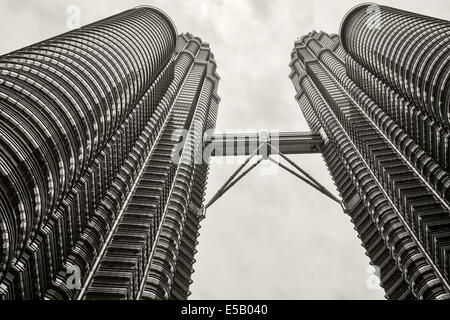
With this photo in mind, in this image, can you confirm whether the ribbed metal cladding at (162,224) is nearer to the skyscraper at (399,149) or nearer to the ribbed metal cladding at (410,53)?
the skyscraper at (399,149)

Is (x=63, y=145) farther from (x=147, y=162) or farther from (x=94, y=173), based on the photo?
(x=147, y=162)

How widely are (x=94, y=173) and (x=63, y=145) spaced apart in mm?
22432

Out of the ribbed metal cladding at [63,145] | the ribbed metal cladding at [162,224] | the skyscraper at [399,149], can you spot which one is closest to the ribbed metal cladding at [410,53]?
the skyscraper at [399,149]

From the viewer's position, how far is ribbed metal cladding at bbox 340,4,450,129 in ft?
238

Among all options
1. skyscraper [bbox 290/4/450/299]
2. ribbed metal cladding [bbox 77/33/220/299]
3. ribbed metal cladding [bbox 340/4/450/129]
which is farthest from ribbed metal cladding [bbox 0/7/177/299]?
skyscraper [bbox 290/4/450/299]

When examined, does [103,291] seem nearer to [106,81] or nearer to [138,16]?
[106,81]

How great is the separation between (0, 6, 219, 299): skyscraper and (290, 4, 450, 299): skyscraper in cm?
4246

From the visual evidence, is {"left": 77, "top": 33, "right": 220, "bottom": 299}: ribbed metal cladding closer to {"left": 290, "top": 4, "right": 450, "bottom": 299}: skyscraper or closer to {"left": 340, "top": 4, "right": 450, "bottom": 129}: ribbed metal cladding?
{"left": 290, "top": 4, "right": 450, "bottom": 299}: skyscraper

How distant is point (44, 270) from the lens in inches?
2309

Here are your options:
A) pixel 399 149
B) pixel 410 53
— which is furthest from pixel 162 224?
pixel 399 149

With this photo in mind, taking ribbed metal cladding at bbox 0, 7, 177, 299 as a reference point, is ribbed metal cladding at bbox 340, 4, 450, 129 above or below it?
above

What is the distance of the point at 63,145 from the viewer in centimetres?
5400

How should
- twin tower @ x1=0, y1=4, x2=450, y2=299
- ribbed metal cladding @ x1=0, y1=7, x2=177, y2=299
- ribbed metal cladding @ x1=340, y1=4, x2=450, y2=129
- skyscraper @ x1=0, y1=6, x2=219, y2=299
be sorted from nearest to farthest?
ribbed metal cladding @ x1=0, y1=7, x2=177, y2=299, skyscraper @ x1=0, y1=6, x2=219, y2=299, twin tower @ x1=0, y1=4, x2=450, y2=299, ribbed metal cladding @ x1=340, y1=4, x2=450, y2=129

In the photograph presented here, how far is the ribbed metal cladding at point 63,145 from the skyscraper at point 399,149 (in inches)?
2066
